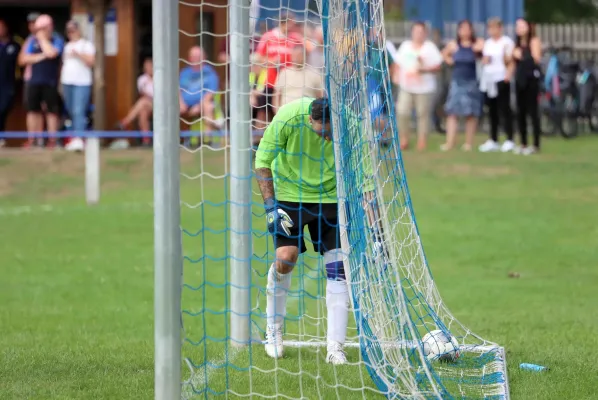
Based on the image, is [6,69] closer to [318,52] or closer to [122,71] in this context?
[122,71]

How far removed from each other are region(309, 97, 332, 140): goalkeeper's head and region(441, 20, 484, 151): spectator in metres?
13.2

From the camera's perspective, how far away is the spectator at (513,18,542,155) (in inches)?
795

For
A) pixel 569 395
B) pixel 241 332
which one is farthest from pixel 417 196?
pixel 569 395

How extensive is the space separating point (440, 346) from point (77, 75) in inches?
549

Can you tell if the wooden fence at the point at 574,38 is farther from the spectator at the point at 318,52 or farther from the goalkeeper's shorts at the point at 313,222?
the goalkeeper's shorts at the point at 313,222

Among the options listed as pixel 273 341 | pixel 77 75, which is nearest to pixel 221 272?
pixel 273 341

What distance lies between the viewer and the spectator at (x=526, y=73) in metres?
20.2

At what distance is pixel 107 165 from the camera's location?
20188mm

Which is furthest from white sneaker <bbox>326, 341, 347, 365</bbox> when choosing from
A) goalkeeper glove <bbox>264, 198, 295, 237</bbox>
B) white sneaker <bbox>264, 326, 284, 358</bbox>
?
goalkeeper glove <bbox>264, 198, 295, 237</bbox>

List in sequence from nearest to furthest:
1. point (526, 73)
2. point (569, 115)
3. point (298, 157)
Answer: point (298, 157), point (526, 73), point (569, 115)

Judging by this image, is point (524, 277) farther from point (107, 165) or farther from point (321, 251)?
point (107, 165)

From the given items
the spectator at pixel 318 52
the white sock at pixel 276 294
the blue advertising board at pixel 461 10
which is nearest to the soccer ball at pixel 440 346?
the white sock at pixel 276 294

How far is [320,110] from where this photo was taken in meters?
7.67

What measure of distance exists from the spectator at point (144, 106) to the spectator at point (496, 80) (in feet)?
19.5
